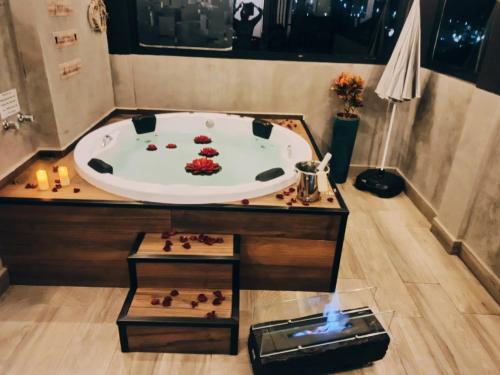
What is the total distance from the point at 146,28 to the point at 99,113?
0.86 m

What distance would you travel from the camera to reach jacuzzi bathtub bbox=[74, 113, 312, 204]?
1742 mm

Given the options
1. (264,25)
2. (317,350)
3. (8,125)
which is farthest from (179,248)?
(264,25)

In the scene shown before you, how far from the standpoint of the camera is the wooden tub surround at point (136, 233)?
1.71 m

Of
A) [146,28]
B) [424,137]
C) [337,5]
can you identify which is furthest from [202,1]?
[424,137]

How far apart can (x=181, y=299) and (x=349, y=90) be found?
6.94 ft

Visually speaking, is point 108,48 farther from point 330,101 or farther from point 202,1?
point 330,101

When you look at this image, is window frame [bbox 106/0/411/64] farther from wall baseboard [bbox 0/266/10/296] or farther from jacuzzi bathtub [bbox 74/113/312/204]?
wall baseboard [bbox 0/266/10/296]

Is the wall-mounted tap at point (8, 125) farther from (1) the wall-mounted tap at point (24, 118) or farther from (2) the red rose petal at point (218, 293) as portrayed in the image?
(2) the red rose petal at point (218, 293)

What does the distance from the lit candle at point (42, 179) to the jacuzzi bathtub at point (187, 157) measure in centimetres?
18

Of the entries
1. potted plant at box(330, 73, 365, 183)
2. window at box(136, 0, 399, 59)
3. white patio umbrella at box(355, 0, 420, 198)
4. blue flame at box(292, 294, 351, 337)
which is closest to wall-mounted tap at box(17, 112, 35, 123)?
window at box(136, 0, 399, 59)

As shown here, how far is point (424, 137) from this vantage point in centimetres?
280

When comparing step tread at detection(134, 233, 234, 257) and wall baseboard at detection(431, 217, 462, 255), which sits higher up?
step tread at detection(134, 233, 234, 257)

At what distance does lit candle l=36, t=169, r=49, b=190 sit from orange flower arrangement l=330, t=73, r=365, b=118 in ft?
7.10

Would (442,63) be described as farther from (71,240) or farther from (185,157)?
(71,240)
